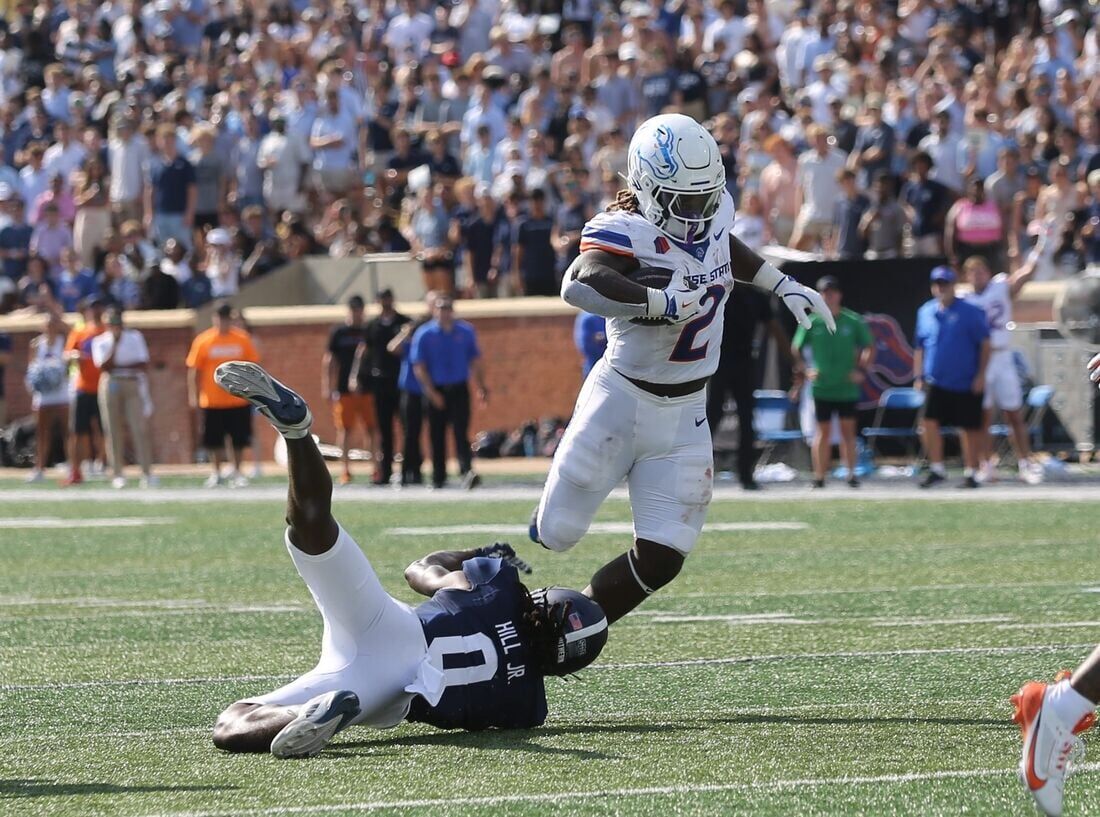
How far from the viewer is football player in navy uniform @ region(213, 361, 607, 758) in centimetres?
539

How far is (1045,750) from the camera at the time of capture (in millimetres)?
4328

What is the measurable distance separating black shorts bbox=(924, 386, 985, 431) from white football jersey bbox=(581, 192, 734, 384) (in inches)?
398

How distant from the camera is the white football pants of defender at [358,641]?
5453mm

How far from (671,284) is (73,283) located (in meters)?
17.3

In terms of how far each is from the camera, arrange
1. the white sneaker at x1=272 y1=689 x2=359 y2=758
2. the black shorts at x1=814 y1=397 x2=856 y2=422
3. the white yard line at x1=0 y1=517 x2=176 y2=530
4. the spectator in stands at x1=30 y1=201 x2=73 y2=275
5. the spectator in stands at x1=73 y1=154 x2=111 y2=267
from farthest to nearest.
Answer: the spectator in stands at x1=30 y1=201 x2=73 y2=275, the spectator in stands at x1=73 y1=154 x2=111 y2=267, the black shorts at x1=814 y1=397 x2=856 y2=422, the white yard line at x1=0 y1=517 x2=176 y2=530, the white sneaker at x1=272 y1=689 x2=359 y2=758

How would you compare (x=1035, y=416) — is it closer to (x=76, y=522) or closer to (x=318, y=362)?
(x=318, y=362)

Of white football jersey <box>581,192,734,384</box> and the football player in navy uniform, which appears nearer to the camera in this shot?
the football player in navy uniform

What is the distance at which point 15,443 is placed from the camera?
22.4m

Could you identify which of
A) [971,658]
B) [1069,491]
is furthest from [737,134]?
[971,658]

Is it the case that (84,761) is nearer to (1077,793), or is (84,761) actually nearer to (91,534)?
(1077,793)

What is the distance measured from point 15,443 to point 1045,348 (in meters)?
11.2

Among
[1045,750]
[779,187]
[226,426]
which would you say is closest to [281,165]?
[226,426]

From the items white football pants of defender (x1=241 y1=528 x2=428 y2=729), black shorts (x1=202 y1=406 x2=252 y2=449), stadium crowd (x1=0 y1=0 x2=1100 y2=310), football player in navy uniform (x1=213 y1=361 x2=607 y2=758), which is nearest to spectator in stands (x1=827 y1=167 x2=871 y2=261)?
stadium crowd (x1=0 y1=0 x2=1100 y2=310)

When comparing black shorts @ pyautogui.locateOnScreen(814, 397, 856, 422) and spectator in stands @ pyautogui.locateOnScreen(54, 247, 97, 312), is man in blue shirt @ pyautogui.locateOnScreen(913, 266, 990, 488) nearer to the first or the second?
black shorts @ pyautogui.locateOnScreen(814, 397, 856, 422)
